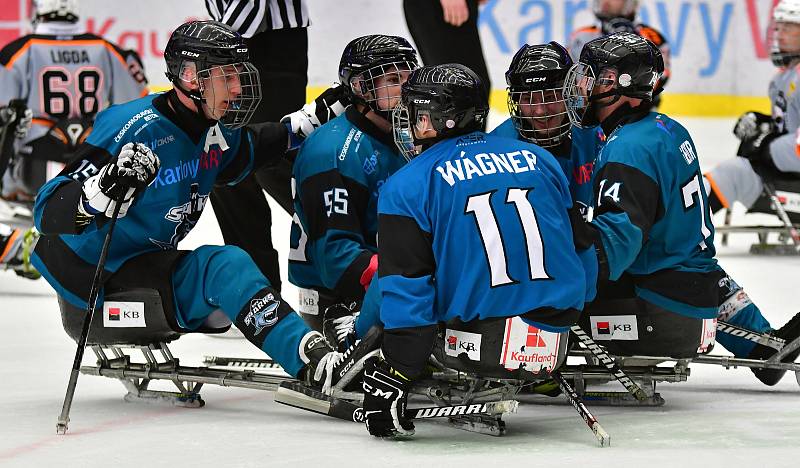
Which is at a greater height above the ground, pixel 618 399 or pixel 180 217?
pixel 180 217

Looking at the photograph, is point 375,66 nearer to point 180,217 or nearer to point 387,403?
point 180,217

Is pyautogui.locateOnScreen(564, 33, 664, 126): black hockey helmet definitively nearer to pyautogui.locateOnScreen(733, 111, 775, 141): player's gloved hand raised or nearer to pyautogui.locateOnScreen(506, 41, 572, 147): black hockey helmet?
pyautogui.locateOnScreen(506, 41, 572, 147): black hockey helmet

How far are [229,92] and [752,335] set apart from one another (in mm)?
1679

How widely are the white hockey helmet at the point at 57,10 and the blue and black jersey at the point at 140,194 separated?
409 cm

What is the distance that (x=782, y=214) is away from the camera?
6754 millimetres

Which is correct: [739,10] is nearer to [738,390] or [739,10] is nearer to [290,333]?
[738,390]

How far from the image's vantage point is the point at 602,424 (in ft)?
11.9

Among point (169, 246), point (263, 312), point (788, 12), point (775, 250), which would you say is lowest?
point (775, 250)

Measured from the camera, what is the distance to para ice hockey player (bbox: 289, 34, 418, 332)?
420 centimetres

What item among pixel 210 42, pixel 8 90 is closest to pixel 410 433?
pixel 210 42

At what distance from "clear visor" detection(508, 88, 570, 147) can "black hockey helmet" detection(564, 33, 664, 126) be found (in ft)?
0.29

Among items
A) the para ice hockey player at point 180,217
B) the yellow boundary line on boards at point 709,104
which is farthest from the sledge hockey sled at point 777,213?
the yellow boundary line on boards at point 709,104

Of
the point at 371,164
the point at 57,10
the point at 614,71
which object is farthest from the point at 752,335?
the point at 57,10

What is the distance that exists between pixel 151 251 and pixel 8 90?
166 inches
